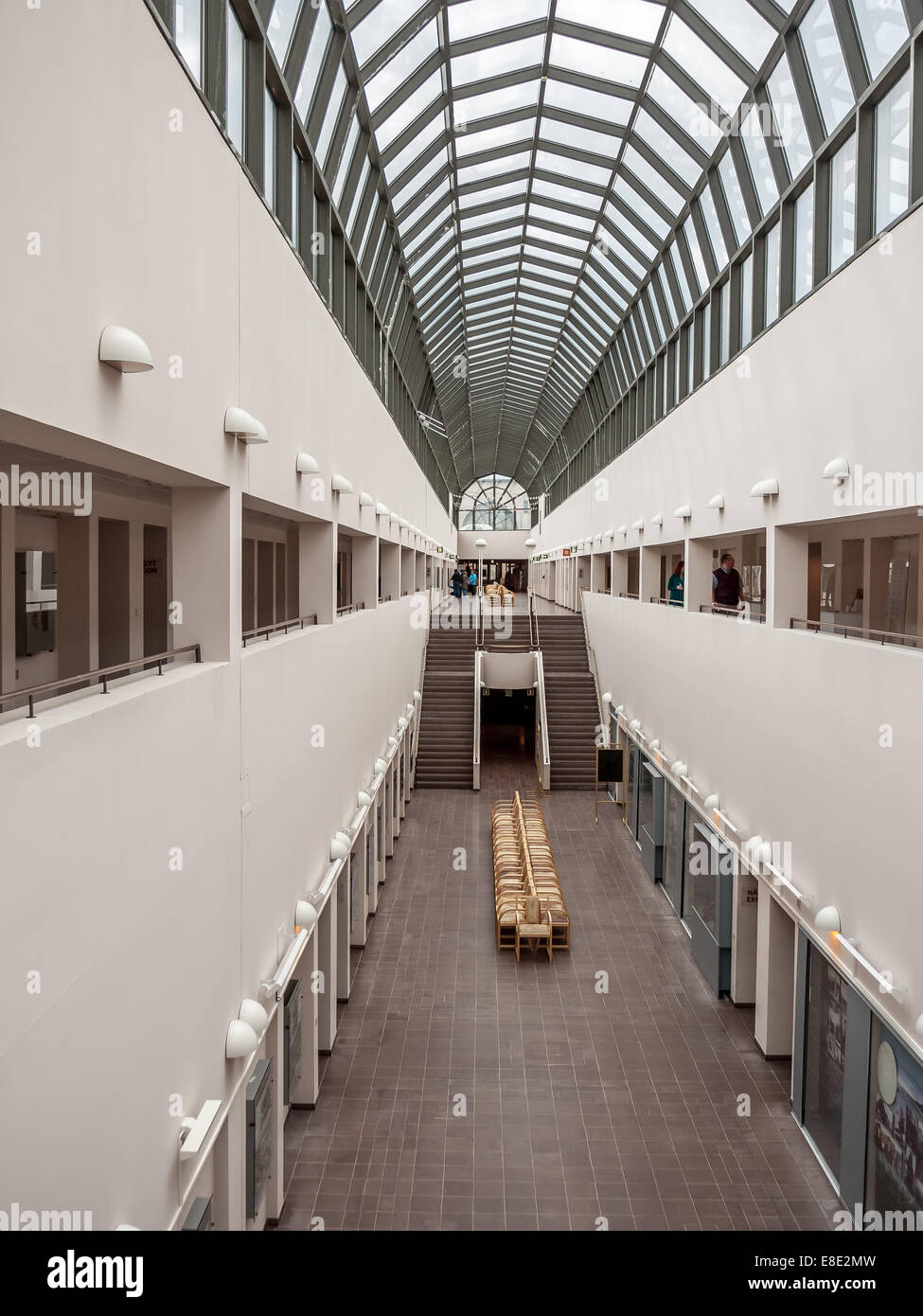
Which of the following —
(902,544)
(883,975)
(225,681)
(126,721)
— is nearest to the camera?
(126,721)

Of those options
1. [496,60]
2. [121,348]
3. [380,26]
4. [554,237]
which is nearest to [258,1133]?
[121,348]

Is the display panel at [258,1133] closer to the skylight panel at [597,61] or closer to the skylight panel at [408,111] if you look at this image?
the skylight panel at [408,111]

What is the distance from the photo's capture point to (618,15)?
11203 mm

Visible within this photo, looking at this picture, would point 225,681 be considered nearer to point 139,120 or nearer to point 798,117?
point 139,120

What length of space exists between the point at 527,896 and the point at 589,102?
1144 centimetres

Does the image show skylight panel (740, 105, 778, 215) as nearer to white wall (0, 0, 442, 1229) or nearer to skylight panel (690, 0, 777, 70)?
skylight panel (690, 0, 777, 70)

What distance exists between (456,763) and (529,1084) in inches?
528

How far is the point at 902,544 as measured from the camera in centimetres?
1093

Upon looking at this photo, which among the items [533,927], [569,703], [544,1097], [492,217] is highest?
[492,217]

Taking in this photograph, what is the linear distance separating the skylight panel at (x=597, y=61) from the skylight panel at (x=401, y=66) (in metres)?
2.01

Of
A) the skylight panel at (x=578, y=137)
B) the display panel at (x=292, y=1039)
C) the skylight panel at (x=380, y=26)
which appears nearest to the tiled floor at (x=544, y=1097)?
the display panel at (x=292, y=1039)

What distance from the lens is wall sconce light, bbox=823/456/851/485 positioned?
674 centimetres

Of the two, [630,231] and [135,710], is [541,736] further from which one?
[135,710]
